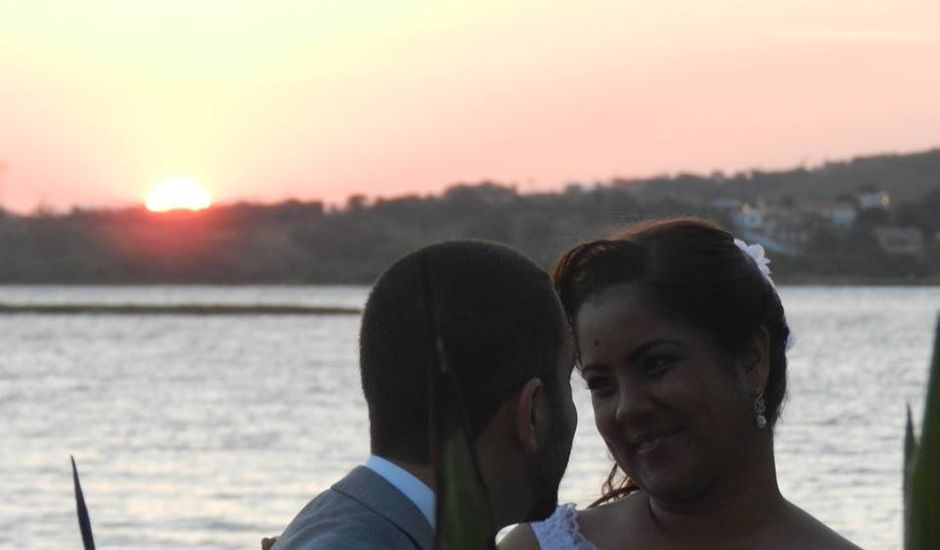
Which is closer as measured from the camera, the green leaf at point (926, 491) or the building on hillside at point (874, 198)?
the green leaf at point (926, 491)

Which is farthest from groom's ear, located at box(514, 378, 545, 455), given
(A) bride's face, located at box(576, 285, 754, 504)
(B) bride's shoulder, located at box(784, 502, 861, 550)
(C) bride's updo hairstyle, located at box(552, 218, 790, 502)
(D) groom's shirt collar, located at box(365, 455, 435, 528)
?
(B) bride's shoulder, located at box(784, 502, 861, 550)

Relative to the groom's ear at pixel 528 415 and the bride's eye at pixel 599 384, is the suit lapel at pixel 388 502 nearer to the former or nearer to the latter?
the groom's ear at pixel 528 415

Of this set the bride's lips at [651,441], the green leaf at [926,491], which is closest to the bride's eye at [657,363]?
the bride's lips at [651,441]

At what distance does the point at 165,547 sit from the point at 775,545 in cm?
1716

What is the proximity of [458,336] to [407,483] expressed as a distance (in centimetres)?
17

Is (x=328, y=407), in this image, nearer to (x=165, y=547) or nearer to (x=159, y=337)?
(x=165, y=547)

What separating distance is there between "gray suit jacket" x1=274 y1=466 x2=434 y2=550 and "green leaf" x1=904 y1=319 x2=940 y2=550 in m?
0.77

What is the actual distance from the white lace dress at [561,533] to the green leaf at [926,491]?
227 cm

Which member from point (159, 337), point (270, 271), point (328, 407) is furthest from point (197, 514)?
point (270, 271)

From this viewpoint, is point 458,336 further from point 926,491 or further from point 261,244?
point 261,244

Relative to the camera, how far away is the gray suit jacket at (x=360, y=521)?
195 centimetres

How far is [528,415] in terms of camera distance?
A: 2168 millimetres

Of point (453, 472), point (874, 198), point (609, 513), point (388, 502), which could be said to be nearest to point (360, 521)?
point (388, 502)

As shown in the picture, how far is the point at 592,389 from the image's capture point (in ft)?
10.9
